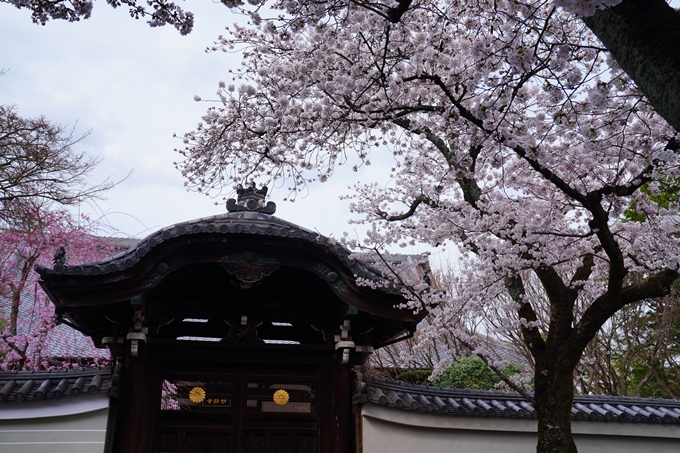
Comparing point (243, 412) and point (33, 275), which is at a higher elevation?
point (33, 275)

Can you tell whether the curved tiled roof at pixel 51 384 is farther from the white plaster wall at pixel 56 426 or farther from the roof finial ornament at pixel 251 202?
the roof finial ornament at pixel 251 202

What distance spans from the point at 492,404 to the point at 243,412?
9.88 ft

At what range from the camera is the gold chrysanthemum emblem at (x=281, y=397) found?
19.0 feet

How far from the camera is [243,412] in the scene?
564 cm

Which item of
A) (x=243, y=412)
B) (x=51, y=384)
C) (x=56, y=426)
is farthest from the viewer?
(x=243, y=412)

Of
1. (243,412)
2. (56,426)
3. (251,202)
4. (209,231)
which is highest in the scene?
(251,202)

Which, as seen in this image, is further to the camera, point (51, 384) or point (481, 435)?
point (481, 435)

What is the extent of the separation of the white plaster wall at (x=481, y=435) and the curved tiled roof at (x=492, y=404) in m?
0.09

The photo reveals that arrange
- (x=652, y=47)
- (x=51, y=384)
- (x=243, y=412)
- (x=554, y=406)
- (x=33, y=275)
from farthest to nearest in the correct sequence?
(x=33, y=275), (x=243, y=412), (x=51, y=384), (x=554, y=406), (x=652, y=47)

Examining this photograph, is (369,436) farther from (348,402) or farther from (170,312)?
(170,312)

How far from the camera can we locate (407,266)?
22.6ft

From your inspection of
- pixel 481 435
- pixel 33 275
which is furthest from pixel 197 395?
pixel 33 275

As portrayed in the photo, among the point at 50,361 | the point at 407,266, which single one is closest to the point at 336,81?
the point at 407,266

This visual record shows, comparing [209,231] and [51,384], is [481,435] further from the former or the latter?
[51,384]
